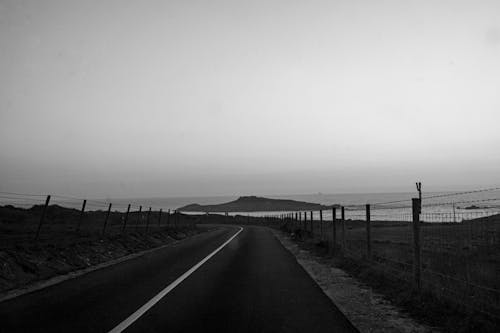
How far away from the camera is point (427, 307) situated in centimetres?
700

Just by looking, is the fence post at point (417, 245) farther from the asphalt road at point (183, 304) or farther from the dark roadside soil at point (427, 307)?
the asphalt road at point (183, 304)

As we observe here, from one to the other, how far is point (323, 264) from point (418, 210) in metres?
6.43

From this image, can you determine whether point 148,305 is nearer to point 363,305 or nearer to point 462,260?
point 363,305

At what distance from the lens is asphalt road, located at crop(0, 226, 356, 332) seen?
589 cm

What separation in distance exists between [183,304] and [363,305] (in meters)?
3.42

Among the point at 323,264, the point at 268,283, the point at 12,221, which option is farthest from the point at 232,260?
the point at 12,221

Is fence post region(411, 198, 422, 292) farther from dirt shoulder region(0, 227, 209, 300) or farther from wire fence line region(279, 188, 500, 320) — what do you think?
dirt shoulder region(0, 227, 209, 300)

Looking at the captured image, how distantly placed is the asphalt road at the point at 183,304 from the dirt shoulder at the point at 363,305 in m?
0.25

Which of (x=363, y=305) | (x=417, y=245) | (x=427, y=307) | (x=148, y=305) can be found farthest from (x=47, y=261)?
(x=427, y=307)

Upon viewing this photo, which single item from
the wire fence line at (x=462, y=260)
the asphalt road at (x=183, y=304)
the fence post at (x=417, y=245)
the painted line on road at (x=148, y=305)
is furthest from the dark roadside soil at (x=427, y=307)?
the painted line on road at (x=148, y=305)

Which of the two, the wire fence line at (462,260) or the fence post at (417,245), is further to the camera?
the fence post at (417,245)

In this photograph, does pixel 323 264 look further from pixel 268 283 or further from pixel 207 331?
pixel 207 331

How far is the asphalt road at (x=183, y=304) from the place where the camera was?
19.3ft

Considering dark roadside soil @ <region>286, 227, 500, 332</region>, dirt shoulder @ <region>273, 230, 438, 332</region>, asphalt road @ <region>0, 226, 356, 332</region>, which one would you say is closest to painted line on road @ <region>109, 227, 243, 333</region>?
asphalt road @ <region>0, 226, 356, 332</region>
